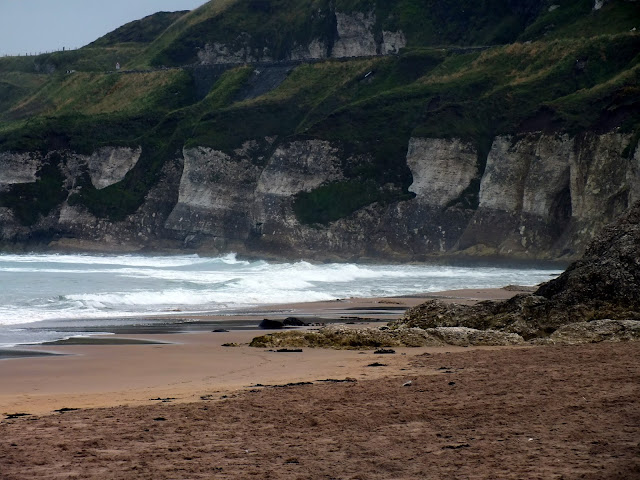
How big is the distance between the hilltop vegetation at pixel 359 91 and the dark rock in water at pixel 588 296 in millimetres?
52313

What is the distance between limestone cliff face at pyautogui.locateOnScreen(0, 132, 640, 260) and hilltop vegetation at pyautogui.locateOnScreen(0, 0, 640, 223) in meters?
1.12

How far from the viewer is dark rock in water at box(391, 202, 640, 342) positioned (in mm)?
17672

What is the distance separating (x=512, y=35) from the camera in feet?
329

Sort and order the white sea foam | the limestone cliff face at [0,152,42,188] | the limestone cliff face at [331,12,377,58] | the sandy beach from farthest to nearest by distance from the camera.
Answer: the limestone cliff face at [331,12,377,58]
the limestone cliff face at [0,152,42,188]
the white sea foam
the sandy beach

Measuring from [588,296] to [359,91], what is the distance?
3139 inches

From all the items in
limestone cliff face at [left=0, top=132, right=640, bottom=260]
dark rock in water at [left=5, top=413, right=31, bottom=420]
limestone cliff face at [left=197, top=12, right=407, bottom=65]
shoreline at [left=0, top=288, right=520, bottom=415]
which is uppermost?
limestone cliff face at [left=197, top=12, right=407, bottom=65]

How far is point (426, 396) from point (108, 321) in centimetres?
1576

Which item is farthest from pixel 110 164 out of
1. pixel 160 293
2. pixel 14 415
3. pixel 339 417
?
pixel 339 417

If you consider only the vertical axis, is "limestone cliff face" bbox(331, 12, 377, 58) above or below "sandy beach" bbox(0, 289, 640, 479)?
above

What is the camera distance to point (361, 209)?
283 ft

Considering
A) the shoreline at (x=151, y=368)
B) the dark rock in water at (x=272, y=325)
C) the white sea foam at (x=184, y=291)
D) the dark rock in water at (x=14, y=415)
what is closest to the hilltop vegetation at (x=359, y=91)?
the white sea foam at (x=184, y=291)

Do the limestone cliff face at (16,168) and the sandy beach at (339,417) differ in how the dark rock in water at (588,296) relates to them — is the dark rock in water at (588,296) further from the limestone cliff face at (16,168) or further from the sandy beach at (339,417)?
the limestone cliff face at (16,168)

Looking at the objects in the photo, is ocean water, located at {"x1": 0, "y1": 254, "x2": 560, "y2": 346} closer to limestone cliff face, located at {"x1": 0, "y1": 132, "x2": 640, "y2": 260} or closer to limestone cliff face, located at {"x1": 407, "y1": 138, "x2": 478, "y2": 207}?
limestone cliff face, located at {"x1": 0, "y1": 132, "x2": 640, "y2": 260}

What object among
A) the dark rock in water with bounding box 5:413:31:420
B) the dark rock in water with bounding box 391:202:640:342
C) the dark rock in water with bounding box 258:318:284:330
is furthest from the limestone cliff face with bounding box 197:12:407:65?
the dark rock in water with bounding box 5:413:31:420
